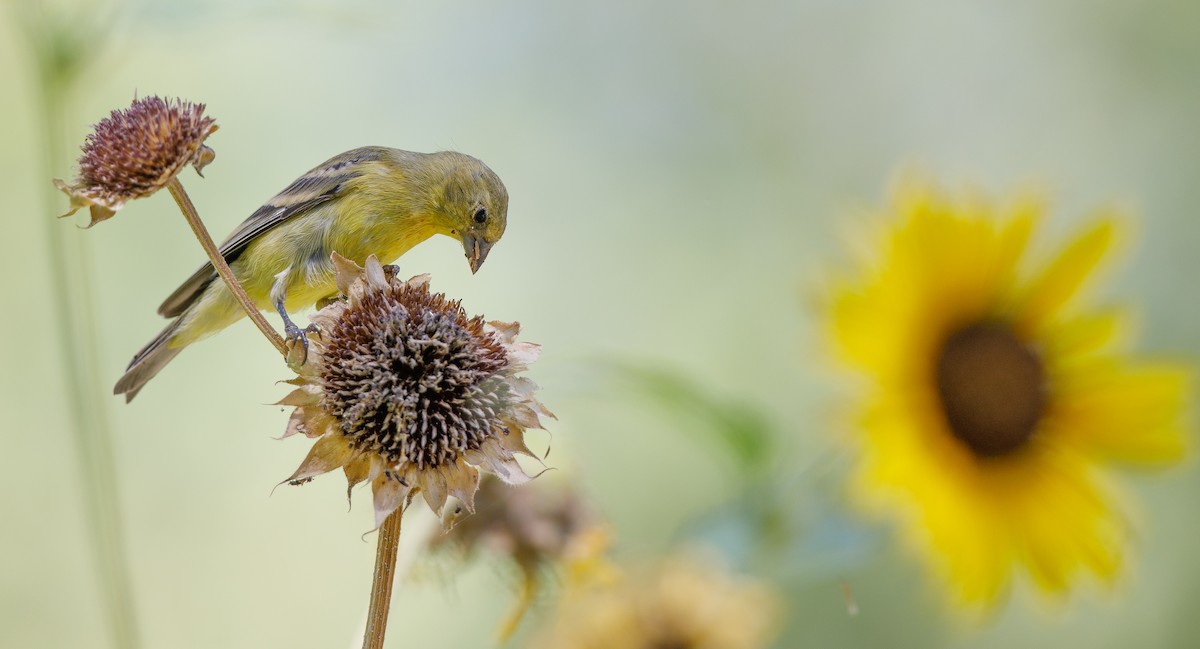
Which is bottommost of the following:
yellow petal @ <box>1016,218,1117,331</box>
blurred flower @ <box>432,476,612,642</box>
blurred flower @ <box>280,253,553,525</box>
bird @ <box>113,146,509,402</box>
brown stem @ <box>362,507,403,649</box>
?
brown stem @ <box>362,507,403,649</box>

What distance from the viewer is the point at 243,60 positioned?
2.41 m

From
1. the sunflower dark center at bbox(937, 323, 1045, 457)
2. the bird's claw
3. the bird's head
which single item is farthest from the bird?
the sunflower dark center at bbox(937, 323, 1045, 457)

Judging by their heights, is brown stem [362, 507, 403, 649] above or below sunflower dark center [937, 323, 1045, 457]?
below

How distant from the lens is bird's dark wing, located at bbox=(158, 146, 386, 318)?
2.97ft

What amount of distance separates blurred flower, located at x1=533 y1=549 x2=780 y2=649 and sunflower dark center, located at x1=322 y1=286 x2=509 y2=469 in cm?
58

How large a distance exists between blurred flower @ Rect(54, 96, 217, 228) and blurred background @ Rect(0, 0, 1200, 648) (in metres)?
0.54

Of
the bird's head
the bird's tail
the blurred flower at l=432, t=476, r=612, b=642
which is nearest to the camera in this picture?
the bird's tail

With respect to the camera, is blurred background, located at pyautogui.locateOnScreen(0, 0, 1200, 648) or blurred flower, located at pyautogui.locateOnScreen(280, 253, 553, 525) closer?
blurred flower, located at pyautogui.locateOnScreen(280, 253, 553, 525)

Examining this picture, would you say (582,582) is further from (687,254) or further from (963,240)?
(687,254)

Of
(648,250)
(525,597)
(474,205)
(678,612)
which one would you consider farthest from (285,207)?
(648,250)

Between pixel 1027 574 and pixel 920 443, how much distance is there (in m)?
0.20

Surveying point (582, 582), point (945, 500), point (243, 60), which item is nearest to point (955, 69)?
point (243, 60)

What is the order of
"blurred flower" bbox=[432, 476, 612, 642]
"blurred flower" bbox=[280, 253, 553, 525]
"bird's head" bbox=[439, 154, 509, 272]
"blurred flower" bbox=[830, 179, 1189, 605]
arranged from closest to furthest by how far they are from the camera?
"blurred flower" bbox=[280, 253, 553, 525] < "bird's head" bbox=[439, 154, 509, 272] < "blurred flower" bbox=[432, 476, 612, 642] < "blurred flower" bbox=[830, 179, 1189, 605]

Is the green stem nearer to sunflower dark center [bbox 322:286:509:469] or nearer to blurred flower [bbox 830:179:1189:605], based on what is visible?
sunflower dark center [bbox 322:286:509:469]
